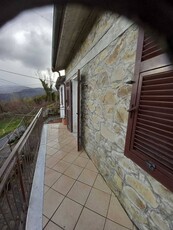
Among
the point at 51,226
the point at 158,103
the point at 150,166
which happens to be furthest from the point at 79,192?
the point at 158,103

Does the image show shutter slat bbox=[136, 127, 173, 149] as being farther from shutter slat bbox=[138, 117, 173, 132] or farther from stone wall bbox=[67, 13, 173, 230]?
stone wall bbox=[67, 13, 173, 230]

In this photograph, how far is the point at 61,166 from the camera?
2361 mm

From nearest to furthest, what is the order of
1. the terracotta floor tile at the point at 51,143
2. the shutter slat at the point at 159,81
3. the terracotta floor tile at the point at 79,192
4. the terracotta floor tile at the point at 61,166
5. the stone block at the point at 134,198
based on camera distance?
the shutter slat at the point at 159,81, the stone block at the point at 134,198, the terracotta floor tile at the point at 79,192, the terracotta floor tile at the point at 61,166, the terracotta floor tile at the point at 51,143

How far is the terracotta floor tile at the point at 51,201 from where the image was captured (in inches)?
57.8

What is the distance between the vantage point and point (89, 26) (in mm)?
2170

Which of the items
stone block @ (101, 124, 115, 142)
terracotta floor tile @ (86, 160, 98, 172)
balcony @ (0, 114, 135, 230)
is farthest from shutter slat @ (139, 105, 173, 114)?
terracotta floor tile @ (86, 160, 98, 172)

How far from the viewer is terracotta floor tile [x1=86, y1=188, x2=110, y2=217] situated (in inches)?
59.2

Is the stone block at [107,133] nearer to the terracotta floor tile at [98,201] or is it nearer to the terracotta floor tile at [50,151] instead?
the terracotta floor tile at [98,201]

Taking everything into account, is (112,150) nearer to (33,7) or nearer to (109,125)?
(109,125)

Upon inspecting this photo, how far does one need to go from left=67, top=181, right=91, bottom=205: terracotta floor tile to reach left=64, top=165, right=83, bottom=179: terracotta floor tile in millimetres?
175

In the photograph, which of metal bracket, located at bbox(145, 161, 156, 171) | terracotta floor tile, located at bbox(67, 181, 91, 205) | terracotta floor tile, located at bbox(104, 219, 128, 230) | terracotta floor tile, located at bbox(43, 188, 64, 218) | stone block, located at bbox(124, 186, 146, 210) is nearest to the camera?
metal bracket, located at bbox(145, 161, 156, 171)

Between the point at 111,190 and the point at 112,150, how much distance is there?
0.63m

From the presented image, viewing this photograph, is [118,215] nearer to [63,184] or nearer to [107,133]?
[63,184]

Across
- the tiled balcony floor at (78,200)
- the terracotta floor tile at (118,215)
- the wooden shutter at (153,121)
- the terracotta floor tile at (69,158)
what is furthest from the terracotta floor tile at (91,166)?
the wooden shutter at (153,121)
